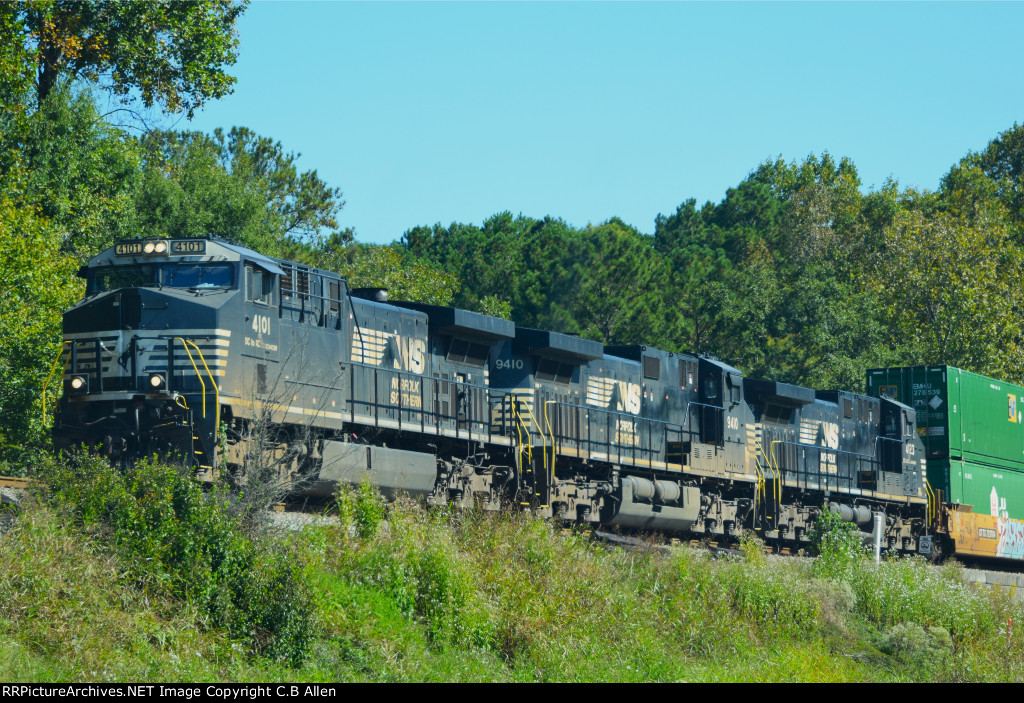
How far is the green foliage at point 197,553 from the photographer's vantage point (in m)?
11.5

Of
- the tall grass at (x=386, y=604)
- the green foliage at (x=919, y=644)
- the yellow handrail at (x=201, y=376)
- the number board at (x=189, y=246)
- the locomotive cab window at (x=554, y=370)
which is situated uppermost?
the number board at (x=189, y=246)

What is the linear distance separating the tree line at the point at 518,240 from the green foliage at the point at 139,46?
2.0 inches

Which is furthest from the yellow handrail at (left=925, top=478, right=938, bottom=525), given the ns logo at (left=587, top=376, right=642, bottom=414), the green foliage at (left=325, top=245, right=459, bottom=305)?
the green foliage at (left=325, top=245, right=459, bottom=305)

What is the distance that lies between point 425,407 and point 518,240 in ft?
117

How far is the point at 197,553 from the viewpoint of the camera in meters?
11.8

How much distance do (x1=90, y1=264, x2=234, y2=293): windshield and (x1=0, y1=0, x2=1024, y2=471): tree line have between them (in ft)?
20.2

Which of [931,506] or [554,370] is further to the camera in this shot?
[931,506]

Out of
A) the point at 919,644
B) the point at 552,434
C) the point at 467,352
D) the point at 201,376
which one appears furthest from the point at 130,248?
the point at 919,644

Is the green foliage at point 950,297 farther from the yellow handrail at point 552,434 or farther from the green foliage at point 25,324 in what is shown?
the green foliage at point 25,324

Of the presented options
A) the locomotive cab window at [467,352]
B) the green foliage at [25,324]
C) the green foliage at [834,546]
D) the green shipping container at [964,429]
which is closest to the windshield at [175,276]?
the locomotive cab window at [467,352]

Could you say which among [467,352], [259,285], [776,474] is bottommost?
[776,474]

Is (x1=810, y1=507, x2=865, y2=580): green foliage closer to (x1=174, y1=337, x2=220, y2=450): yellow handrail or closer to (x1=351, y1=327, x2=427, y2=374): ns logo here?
(x1=351, y1=327, x2=427, y2=374): ns logo

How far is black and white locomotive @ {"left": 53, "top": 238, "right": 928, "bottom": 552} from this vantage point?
571 inches

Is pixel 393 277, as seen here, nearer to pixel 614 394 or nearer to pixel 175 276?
pixel 614 394
